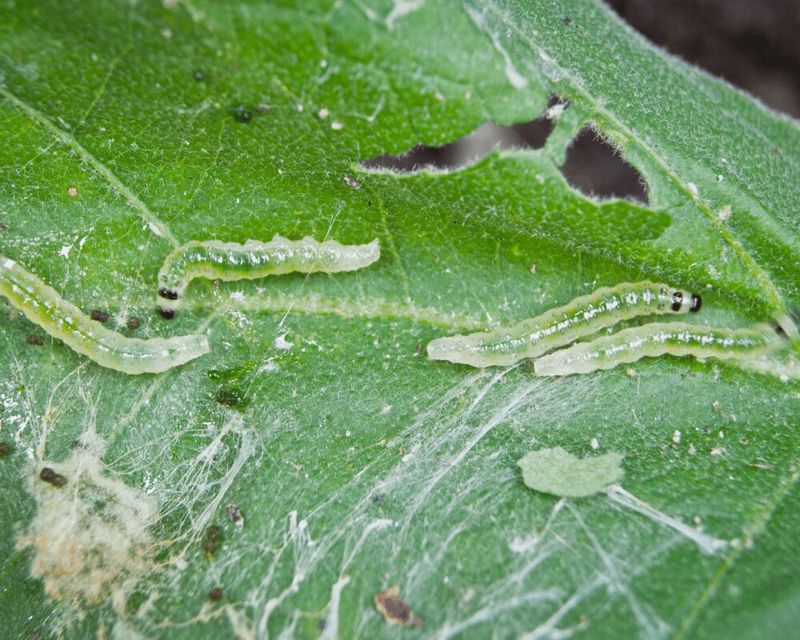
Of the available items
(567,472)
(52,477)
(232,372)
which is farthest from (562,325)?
(52,477)

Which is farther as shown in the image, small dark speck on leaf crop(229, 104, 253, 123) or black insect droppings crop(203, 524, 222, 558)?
black insect droppings crop(203, 524, 222, 558)

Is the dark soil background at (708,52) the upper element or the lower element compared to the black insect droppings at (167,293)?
upper

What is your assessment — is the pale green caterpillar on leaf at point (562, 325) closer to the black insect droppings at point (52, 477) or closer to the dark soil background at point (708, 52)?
the black insect droppings at point (52, 477)

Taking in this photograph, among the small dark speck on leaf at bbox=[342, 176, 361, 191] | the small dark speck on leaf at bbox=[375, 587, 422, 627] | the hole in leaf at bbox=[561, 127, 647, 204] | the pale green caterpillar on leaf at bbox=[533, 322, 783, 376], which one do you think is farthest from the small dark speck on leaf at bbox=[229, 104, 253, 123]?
the hole in leaf at bbox=[561, 127, 647, 204]

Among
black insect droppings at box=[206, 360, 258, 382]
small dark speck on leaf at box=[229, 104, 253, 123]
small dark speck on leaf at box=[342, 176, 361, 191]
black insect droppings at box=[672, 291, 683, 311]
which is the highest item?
black insect droppings at box=[672, 291, 683, 311]

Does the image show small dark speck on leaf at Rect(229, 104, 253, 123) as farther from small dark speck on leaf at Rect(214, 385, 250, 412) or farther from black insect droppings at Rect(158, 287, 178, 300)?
small dark speck on leaf at Rect(214, 385, 250, 412)

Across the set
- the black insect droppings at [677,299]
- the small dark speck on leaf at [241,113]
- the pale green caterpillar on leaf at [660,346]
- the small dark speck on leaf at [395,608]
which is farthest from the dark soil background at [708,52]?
the small dark speck on leaf at [395,608]

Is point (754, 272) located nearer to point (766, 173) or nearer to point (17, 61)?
point (766, 173)
